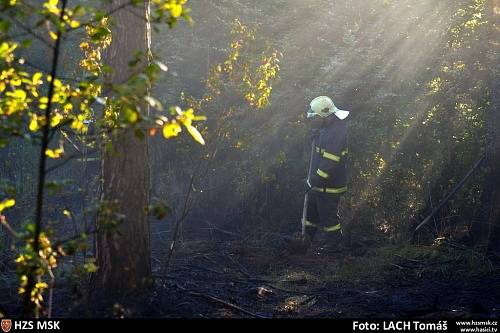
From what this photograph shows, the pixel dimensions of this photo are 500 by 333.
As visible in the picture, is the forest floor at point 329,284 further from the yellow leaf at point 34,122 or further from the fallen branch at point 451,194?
the yellow leaf at point 34,122

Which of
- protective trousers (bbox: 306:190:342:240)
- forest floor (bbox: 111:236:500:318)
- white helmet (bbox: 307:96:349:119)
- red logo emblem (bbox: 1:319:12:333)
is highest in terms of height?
white helmet (bbox: 307:96:349:119)

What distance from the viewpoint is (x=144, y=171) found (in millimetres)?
5605

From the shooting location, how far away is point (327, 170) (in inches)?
366

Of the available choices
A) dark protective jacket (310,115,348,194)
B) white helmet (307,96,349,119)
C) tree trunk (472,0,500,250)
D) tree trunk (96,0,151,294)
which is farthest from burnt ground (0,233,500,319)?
white helmet (307,96,349,119)

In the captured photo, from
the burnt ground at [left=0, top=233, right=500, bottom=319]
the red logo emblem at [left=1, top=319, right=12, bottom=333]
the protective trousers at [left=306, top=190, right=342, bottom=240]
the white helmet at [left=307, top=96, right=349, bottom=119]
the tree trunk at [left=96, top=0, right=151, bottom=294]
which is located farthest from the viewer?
the protective trousers at [left=306, top=190, right=342, bottom=240]

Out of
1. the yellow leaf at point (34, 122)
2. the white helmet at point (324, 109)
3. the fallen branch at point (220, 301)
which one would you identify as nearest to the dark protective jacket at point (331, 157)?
the white helmet at point (324, 109)

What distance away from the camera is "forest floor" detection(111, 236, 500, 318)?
5805mm

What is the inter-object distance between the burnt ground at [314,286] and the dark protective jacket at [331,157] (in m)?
1.05

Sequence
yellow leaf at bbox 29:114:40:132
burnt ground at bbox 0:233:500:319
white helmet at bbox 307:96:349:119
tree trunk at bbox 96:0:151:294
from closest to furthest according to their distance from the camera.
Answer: yellow leaf at bbox 29:114:40:132
tree trunk at bbox 96:0:151:294
burnt ground at bbox 0:233:500:319
white helmet at bbox 307:96:349:119

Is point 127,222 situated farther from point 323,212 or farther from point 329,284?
point 323,212

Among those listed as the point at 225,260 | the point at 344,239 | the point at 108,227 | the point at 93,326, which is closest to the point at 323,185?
the point at 344,239

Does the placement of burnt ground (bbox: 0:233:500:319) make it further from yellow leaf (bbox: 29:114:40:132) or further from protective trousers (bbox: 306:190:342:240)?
yellow leaf (bbox: 29:114:40:132)

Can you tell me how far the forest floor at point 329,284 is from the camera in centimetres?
580

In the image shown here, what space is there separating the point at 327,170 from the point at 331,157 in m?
0.21
